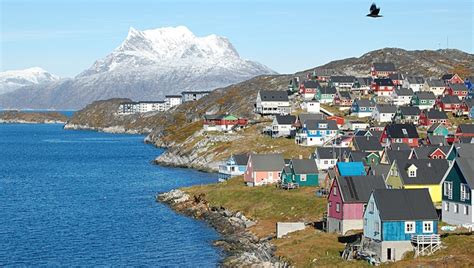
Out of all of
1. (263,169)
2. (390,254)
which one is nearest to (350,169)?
(263,169)

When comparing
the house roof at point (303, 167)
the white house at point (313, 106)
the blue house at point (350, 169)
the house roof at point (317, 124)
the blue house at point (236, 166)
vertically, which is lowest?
the blue house at point (236, 166)

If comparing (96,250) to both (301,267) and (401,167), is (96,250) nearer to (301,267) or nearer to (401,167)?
(301,267)

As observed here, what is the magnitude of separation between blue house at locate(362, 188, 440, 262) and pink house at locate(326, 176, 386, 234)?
28.4 ft

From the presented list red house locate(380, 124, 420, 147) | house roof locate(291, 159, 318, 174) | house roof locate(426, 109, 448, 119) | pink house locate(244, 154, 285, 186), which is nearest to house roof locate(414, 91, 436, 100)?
house roof locate(426, 109, 448, 119)

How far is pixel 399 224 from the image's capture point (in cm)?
5641

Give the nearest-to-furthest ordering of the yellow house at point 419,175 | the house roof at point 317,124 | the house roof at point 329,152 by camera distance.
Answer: the yellow house at point 419,175
the house roof at point 329,152
the house roof at point 317,124

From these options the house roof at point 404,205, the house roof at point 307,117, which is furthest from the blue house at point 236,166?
the house roof at point 404,205

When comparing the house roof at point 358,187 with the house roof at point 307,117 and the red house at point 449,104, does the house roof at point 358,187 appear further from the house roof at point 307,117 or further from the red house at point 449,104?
A: the red house at point 449,104

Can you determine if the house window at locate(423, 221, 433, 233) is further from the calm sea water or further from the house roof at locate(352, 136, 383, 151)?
the house roof at locate(352, 136, 383, 151)

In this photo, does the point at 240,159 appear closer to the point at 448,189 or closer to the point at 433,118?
the point at 448,189

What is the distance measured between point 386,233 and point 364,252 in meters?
2.43

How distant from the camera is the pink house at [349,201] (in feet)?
222

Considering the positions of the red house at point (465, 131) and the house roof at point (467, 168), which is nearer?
the house roof at point (467, 168)

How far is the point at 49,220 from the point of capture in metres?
92.7
